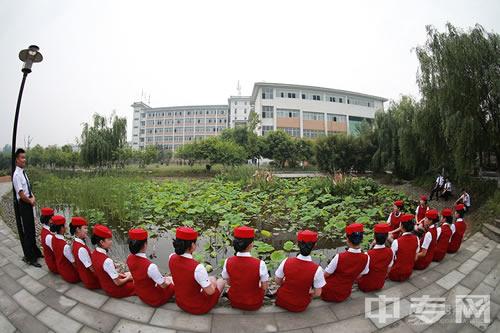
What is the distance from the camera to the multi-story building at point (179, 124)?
60.4m

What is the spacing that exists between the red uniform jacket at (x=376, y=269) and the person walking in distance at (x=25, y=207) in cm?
440

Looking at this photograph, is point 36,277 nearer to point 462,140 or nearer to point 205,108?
point 462,140

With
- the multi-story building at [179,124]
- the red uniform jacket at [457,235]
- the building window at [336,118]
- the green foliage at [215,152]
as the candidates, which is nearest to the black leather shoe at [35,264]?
the red uniform jacket at [457,235]

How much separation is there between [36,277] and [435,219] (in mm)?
5761

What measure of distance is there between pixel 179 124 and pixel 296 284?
6246 centimetres

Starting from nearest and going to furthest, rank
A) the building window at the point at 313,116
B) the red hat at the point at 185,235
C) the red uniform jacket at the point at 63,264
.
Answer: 1. the red hat at the point at 185,235
2. the red uniform jacket at the point at 63,264
3. the building window at the point at 313,116

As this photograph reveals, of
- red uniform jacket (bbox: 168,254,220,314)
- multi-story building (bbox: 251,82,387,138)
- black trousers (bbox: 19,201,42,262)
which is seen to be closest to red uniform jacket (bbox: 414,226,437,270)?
red uniform jacket (bbox: 168,254,220,314)

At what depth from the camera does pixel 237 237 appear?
7.68ft

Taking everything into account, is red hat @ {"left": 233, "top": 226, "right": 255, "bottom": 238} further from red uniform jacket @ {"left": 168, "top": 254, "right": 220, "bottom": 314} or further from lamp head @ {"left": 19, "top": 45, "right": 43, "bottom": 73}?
lamp head @ {"left": 19, "top": 45, "right": 43, "bottom": 73}

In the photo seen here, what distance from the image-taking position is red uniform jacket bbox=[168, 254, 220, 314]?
7.61ft

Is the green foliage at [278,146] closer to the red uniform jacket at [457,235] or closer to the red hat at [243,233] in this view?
the red uniform jacket at [457,235]

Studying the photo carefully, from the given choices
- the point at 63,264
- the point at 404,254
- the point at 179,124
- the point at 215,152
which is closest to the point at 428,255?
the point at 404,254

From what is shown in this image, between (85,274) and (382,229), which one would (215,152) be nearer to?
(85,274)

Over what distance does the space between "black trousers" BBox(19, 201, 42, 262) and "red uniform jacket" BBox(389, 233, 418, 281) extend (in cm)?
502
